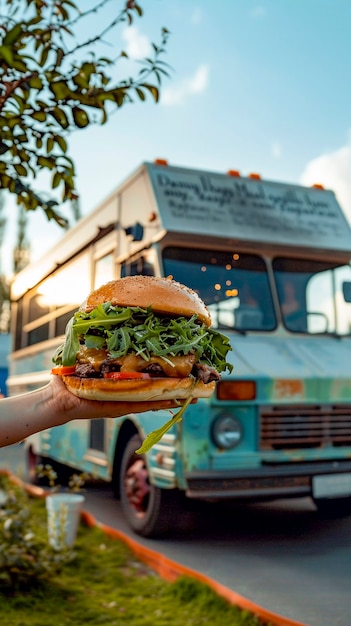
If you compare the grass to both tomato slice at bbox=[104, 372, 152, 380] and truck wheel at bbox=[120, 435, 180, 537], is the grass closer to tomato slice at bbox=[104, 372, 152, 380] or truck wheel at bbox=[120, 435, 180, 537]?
truck wheel at bbox=[120, 435, 180, 537]

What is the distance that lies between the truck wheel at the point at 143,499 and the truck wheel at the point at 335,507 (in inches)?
79.2

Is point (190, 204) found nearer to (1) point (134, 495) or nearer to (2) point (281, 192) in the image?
(2) point (281, 192)

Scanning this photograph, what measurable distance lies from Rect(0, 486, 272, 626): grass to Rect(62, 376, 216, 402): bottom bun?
2097 mm

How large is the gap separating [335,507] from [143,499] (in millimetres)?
2325

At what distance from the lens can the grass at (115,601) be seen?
378 centimetres

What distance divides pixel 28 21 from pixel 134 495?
4603mm

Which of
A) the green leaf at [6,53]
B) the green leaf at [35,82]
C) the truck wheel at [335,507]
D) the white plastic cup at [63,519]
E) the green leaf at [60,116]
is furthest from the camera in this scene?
the truck wheel at [335,507]

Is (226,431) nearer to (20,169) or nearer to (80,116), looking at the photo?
(20,169)

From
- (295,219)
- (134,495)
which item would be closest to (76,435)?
(134,495)

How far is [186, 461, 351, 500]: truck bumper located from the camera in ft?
17.5

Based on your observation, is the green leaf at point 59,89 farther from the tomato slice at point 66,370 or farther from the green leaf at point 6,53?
the tomato slice at point 66,370

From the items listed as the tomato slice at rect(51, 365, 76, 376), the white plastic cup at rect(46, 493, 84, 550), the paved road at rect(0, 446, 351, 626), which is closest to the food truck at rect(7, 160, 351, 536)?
the paved road at rect(0, 446, 351, 626)

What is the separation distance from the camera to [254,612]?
360 centimetres

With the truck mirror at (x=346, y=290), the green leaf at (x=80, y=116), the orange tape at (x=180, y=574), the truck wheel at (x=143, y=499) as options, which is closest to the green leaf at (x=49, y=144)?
the green leaf at (x=80, y=116)
